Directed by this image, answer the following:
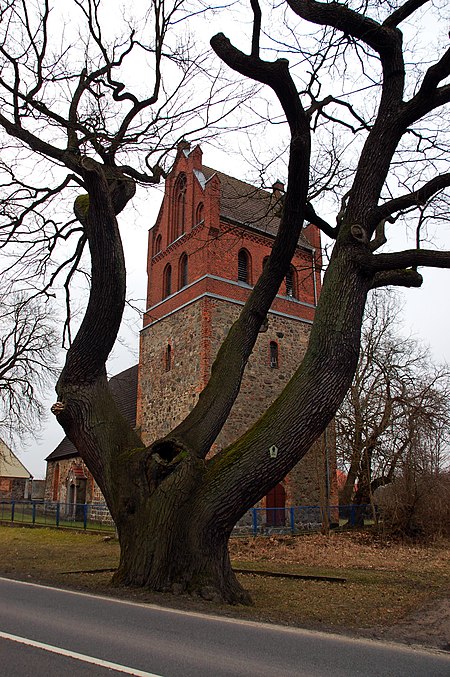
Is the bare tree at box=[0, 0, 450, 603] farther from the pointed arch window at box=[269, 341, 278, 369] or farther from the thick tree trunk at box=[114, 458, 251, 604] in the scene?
the pointed arch window at box=[269, 341, 278, 369]

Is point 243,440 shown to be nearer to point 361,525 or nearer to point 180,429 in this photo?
point 180,429

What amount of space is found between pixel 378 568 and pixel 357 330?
24.9ft

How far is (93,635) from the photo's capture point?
17.3ft

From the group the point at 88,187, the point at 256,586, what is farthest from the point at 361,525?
the point at 88,187

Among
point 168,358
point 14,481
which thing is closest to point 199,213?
point 168,358

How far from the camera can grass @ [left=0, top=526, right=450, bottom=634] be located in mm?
7074

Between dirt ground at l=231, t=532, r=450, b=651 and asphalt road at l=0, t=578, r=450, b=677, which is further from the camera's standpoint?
Answer: dirt ground at l=231, t=532, r=450, b=651

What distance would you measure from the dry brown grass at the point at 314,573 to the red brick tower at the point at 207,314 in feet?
16.4

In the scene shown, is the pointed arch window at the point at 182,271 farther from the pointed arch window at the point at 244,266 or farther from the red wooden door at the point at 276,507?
the red wooden door at the point at 276,507

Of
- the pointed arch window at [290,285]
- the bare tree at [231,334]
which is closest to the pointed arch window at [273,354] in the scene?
the pointed arch window at [290,285]

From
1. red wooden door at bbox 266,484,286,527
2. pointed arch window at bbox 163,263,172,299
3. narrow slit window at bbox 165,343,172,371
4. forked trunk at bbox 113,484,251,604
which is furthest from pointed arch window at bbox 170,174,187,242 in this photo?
forked trunk at bbox 113,484,251,604

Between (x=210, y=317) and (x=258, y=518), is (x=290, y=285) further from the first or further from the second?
(x=258, y=518)

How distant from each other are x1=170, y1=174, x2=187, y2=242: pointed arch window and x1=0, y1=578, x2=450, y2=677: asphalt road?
21.3 meters

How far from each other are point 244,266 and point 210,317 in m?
3.55
